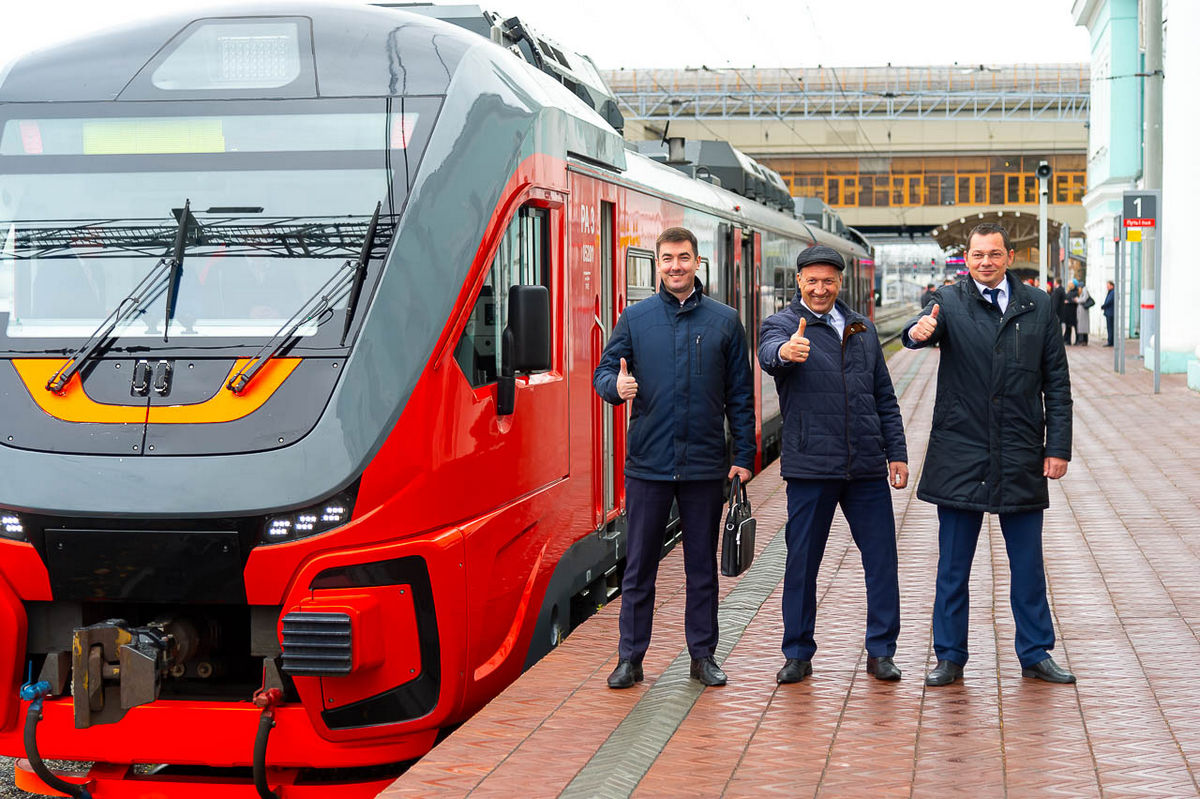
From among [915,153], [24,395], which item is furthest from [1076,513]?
[915,153]

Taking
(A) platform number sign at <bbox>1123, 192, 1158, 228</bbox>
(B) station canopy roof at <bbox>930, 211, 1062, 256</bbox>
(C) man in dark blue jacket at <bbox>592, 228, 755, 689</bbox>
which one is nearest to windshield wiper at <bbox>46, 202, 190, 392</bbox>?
(C) man in dark blue jacket at <bbox>592, 228, 755, 689</bbox>

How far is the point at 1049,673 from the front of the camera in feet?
21.1

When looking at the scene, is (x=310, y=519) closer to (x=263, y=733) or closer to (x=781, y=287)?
(x=263, y=733)

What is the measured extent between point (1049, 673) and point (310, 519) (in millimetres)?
3192

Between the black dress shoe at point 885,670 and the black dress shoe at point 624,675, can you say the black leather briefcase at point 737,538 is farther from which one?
the black dress shoe at point 885,670

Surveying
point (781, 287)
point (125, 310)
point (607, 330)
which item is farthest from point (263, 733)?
point (781, 287)

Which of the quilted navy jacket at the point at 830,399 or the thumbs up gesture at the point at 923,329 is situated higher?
the thumbs up gesture at the point at 923,329

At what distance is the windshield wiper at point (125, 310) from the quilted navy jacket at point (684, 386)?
1.73 metres

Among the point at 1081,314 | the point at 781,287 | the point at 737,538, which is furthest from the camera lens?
the point at 1081,314

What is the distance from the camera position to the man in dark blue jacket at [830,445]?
20.3 feet

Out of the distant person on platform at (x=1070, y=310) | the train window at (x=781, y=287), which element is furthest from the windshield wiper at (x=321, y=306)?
the distant person on platform at (x=1070, y=310)

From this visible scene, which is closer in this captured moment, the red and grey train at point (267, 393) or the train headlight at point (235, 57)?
the red and grey train at point (267, 393)

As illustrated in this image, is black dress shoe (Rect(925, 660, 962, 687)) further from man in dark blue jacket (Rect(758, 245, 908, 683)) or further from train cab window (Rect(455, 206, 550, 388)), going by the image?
train cab window (Rect(455, 206, 550, 388))

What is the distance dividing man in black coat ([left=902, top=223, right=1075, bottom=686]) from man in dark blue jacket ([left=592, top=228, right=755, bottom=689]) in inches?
31.2
